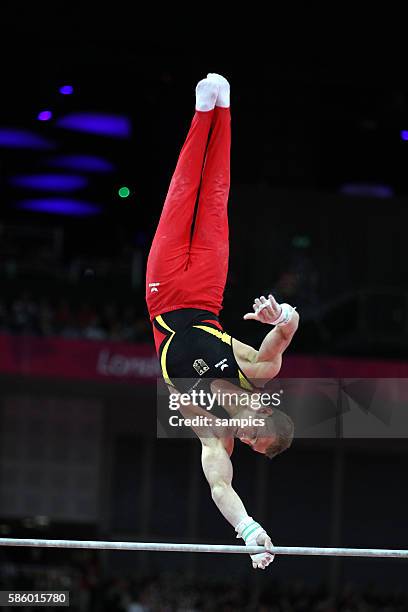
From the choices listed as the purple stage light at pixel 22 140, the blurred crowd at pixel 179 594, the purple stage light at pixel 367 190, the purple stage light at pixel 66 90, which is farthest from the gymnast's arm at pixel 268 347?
the purple stage light at pixel 367 190

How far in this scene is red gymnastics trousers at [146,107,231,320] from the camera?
21.1 feet

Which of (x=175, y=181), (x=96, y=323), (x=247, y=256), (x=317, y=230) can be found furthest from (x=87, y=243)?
(x=175, y=181)

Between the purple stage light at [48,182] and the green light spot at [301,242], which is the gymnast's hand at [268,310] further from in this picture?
the green light spot at [301,242]

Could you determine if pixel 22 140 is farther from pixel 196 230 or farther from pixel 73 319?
pixel 196 230

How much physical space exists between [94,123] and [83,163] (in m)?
0.70

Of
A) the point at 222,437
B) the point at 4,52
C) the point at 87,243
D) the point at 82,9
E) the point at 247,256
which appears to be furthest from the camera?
the point at 247,256

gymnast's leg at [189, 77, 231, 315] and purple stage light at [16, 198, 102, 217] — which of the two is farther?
purple stage light at [16, 198, 102, 217]

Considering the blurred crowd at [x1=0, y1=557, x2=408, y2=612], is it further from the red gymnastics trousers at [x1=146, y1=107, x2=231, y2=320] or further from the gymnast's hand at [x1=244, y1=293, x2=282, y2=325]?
the gymnast's hand at [x1=244, y1=293, x2=282, y2=325]

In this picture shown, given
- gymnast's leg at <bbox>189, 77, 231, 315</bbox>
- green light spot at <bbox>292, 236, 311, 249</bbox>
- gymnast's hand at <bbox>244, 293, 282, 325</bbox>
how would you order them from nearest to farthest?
gymnast's hand at <bbox>244, 293, 282, 325</bbox> → gymnast's leg at <bbox>189, 77, 231, 315</bbox> → green light spot at <bbox>292, 236, 311, 249</bbox>

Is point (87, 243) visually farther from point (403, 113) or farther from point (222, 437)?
point (222, 437)

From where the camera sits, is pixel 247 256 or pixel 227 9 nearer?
pixel 227 9

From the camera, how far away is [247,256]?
55.5 ft

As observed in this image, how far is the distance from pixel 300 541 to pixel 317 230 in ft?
16.1

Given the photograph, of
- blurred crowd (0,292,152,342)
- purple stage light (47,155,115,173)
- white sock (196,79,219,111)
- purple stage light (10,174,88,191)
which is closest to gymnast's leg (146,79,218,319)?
white sock (196,79,219,111)
